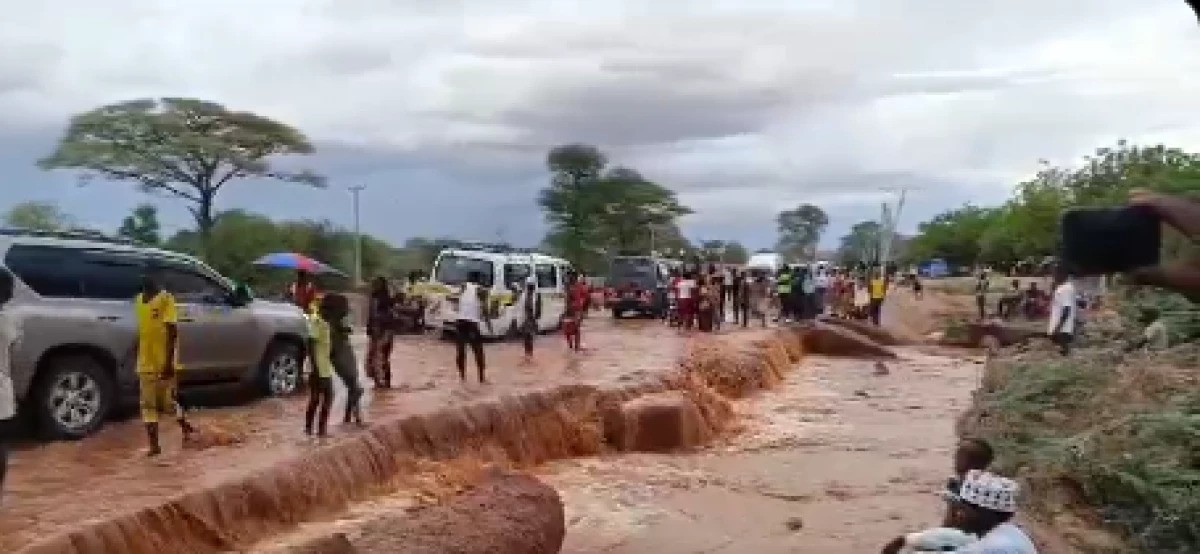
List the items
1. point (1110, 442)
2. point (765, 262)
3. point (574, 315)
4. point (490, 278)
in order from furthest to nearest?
point (765, 262), point (490, 278), point (574, 315), point (1110, 442)

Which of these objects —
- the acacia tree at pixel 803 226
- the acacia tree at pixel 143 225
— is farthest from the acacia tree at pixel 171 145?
the acacia tree at pixel 803 226

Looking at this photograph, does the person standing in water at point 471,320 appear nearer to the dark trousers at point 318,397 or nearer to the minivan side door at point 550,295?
the dark trousers at point 318,397

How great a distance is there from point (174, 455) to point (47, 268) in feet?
6.61

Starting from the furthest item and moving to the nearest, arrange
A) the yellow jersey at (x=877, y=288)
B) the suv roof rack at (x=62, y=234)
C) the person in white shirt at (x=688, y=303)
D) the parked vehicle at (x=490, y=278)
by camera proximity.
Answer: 1. the yellow jersey at (x=877, y=288)
2. the person in white shirt at (x=688, y=303)
3. the parked vehicle at (x=490, y=278)
4. the suv roof rack at (x=62, y=234)

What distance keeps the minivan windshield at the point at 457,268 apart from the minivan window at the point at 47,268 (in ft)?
39.8

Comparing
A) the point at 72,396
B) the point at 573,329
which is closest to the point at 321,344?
the point at 72,396

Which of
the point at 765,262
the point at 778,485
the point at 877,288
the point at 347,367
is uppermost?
the point at 765,262

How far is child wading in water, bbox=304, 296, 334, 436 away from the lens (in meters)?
11.4

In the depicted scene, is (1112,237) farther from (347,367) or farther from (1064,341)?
(1064,341)

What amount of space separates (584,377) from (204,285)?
590 centimetres

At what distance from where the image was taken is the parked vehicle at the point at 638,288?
33.5m

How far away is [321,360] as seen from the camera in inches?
448

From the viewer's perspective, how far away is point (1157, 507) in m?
8.38

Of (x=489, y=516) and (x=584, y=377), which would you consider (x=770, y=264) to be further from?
(x=489, y=516)
